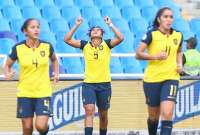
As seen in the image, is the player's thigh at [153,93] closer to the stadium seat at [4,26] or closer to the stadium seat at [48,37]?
the stadium seat at [48,37]

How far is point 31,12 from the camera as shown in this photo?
1855 centimetres

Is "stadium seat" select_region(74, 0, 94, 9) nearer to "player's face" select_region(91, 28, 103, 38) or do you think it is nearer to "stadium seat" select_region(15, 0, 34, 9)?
"stadium seat" select_region(15, 0, 34, 9)

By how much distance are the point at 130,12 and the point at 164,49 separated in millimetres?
9579

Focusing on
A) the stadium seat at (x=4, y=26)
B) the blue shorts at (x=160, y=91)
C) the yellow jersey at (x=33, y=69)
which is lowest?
the blue shorts at (x=160, y=91)

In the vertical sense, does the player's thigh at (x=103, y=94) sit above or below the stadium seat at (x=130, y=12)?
below

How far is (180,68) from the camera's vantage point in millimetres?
10523

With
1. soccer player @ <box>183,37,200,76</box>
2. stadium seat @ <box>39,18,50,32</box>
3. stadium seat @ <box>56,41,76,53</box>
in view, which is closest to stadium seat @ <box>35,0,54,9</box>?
stadium seat @ <box>39,18,50,32</box>

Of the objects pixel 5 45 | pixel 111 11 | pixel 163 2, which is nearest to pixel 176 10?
pixel 163 2

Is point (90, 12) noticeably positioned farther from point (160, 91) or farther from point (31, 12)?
point (160, 91)

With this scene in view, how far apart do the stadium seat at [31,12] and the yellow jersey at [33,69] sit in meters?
8.16

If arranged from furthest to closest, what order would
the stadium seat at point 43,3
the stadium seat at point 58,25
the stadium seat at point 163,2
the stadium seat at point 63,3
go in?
the stadium seat at point 163,2 → the stadium seat at point 63,3 → the stadium seat at point 43,3 → the stadium seat at point 58,25

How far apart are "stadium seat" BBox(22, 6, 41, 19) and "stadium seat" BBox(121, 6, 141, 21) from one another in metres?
2.58

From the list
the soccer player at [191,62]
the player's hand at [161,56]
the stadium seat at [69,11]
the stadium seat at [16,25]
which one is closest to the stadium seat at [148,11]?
the stadium seat at [69,11]

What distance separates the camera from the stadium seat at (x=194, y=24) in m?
20.1
